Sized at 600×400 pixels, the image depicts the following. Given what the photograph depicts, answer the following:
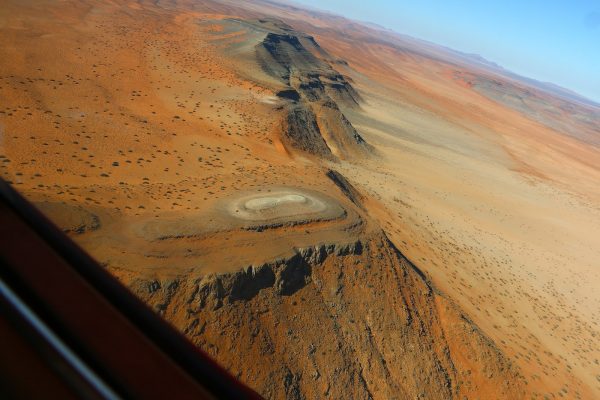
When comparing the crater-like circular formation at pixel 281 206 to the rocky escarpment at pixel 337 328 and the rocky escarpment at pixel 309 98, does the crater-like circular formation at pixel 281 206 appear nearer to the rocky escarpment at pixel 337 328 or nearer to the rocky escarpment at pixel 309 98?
the rocky escarpment at pixel 337 328

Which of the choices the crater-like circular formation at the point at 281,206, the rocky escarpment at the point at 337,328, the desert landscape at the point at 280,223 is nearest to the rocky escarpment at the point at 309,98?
the desert landscape at the point at 280,223

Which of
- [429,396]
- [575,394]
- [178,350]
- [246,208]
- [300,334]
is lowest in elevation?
[575,394]

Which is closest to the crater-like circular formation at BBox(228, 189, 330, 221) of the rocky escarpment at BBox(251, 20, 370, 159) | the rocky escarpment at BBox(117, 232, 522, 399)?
the rocky escarpment at BBox(117, 232, 522, 399)

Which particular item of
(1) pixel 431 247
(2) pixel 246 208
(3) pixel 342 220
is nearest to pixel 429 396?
(3) pixel 342 220

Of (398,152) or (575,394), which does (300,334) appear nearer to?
(575,394)

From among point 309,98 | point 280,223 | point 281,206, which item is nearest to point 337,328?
point 280,223

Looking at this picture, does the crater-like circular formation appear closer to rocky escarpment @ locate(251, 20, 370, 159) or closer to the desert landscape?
the desert landscape

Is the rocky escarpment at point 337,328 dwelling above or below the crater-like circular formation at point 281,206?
below
